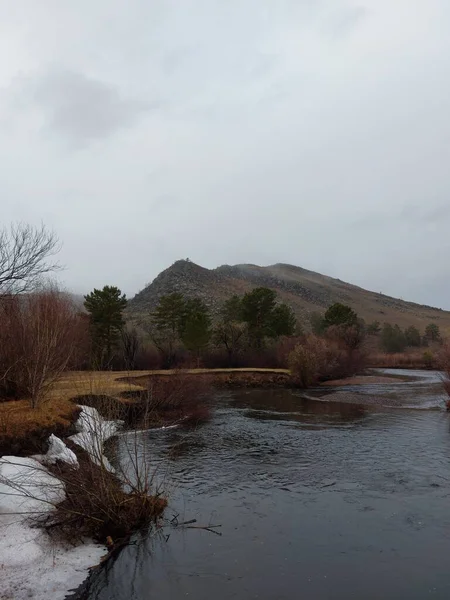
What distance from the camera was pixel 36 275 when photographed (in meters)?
20.4

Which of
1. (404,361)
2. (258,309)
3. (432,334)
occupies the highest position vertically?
(258,309)

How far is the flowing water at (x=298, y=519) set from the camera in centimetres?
803

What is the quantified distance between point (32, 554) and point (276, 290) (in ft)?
525

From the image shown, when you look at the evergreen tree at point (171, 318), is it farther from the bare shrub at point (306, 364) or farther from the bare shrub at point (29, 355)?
the bare shrub at point (29, 355)

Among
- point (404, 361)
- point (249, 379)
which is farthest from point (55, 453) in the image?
point (404, 361)

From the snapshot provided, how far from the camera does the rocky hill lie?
130m

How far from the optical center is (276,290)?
167 metres

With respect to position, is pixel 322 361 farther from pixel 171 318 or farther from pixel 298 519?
pixel 298 519

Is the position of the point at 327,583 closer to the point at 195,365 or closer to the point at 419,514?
the point at 419,514

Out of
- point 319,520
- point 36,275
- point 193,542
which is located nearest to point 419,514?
point 319,520

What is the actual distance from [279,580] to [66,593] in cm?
357

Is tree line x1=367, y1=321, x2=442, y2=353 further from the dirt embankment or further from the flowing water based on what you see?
the flowing water

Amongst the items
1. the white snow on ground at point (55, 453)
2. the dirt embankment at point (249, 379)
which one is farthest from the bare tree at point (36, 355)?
the dirt embankment at point (249, 379)

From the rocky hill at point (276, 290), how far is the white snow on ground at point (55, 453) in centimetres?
8406
